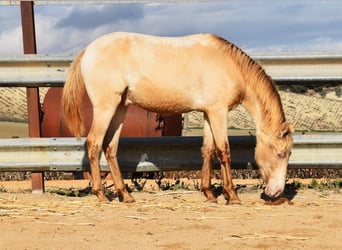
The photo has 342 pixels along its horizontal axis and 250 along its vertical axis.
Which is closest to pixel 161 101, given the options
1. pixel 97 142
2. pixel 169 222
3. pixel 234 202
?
pixel 97 142

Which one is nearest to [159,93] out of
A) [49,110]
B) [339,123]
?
[49,110]

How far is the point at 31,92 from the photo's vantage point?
6113 millimetres

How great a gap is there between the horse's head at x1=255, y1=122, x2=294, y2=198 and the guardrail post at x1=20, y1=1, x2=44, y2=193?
7.35 feet

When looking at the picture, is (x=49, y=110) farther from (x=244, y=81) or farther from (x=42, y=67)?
(x=244, y=81)

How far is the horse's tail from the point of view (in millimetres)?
5754

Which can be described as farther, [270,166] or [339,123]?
[339,123]

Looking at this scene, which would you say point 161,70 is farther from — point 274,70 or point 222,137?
point 274,70

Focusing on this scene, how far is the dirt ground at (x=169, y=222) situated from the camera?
12.5ft

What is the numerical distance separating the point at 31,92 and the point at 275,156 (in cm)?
258

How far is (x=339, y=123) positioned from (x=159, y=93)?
7.21 meters

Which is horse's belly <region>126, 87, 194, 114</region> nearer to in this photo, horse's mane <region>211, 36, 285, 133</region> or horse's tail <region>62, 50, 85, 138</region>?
horse's tail <region>62, 50, 85, 138</region>

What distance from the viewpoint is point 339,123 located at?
11.9m

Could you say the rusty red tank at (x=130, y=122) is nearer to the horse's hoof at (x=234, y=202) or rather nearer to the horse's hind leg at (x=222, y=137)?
the horse's hind leg at (x=222, y=137)

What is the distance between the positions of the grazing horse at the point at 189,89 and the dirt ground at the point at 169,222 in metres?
0.34
